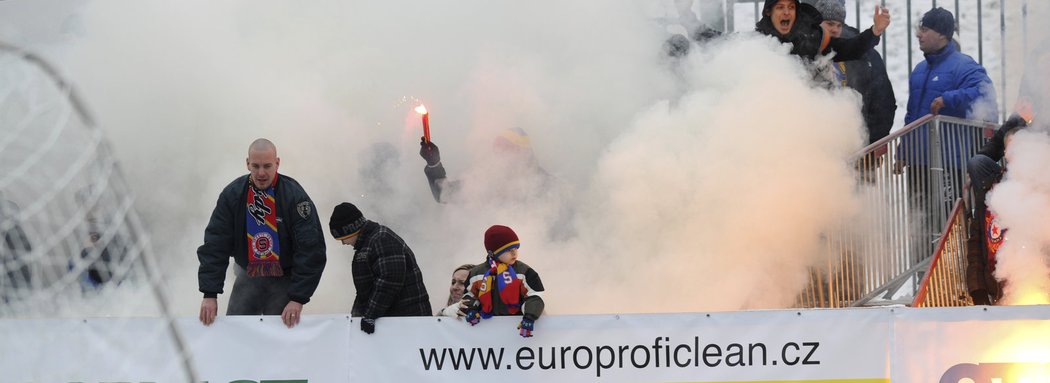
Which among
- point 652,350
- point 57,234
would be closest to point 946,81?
point 652,350

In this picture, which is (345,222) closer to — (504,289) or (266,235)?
(266,235)

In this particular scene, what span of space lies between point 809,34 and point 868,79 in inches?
17.1

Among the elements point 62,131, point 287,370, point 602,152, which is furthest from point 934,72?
point 62,131

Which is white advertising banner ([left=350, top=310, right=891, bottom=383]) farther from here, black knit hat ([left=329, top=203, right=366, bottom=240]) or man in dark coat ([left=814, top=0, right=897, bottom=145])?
man in dark coat ([left=814, top=0, right=897, bottom=145])

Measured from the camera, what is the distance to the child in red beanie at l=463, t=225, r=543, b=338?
218 inches

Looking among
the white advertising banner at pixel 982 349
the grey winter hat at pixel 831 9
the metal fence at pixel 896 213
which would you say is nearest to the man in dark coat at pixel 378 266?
the white advertising banner at pixel 982 349

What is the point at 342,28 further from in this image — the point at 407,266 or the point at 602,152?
the point at 407,266

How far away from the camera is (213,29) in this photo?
8367 mm

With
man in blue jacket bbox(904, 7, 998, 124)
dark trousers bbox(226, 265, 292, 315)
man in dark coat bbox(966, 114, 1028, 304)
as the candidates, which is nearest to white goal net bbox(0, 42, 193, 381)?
dark trousers bbox(226, 265, 292, 315)

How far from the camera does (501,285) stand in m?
5.65

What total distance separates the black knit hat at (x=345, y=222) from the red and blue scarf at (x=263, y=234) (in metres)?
0.26

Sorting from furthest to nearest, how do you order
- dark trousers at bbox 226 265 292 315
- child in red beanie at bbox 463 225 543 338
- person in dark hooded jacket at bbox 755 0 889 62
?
1. person in dark hooded jacket at bbox 755 0 889 62
2. dark trousers at bbox 226 265 292 315
3. child in red beanie at bbox 463 225 543 338

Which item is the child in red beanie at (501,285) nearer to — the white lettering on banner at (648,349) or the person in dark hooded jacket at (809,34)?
the white lettering on banner at (648,349)

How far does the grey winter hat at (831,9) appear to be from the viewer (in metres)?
7.42
